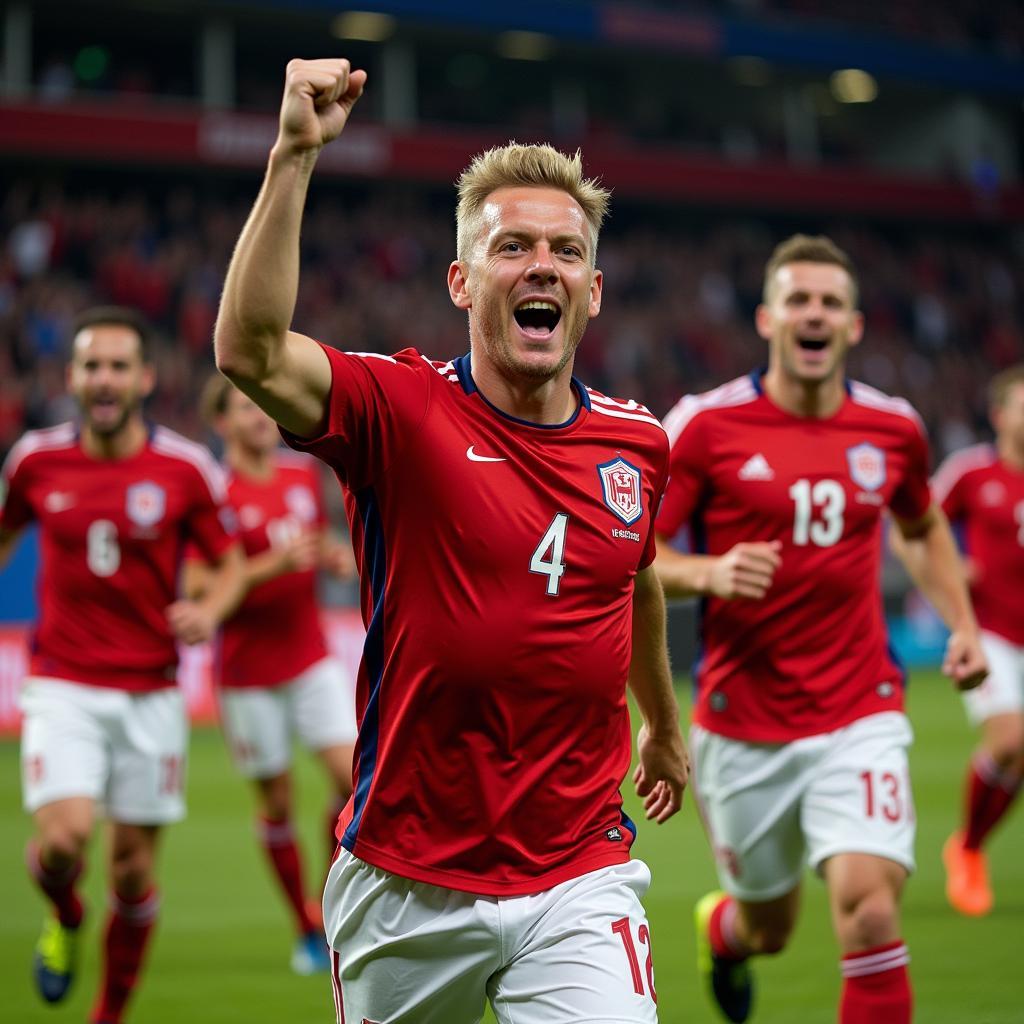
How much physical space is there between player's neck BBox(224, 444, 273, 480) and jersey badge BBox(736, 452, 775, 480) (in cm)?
367

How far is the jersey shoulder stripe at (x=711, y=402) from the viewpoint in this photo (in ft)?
17.5

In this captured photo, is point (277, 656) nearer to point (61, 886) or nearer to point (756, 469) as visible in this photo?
point (61, 886)

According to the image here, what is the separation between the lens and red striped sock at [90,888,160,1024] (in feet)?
18.9

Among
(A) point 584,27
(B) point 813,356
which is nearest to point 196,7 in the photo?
(A) point 584,27

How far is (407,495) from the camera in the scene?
3219 millimetres

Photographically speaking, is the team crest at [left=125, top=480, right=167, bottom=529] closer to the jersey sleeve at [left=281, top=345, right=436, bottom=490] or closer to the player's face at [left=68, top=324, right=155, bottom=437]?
the player's face at [left=68, top=324, right=155, bottom=437]

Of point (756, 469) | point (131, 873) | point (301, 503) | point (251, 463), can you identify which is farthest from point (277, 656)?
point (756, 469)

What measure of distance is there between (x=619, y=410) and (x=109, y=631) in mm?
3285

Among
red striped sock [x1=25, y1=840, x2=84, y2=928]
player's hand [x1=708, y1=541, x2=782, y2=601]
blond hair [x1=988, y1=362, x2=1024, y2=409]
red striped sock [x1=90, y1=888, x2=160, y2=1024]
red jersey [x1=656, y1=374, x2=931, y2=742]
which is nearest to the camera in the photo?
player's hand [x1=708, y1=541, x2=782, y2=601]

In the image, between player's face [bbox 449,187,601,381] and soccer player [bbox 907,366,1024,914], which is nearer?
player's face [bbox 449,187,601,381]

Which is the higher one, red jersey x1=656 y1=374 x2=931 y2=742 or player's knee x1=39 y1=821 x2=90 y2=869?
red jersey x1=656 y1=374 x2=931 y2=742

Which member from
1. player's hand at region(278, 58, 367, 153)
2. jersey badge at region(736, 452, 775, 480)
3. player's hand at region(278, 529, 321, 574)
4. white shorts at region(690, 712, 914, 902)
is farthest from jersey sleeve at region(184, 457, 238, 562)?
player's hand at region(278, 58, 367, 153)

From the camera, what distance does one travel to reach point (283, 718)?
7.72 metres

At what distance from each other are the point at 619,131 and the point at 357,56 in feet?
18.0
